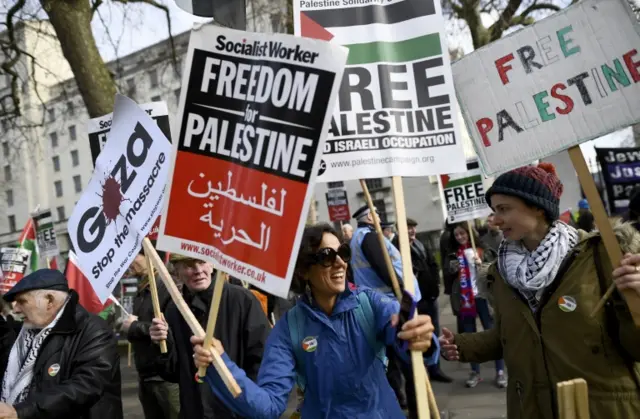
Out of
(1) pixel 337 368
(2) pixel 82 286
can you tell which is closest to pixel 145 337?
(1) pixel 337 368

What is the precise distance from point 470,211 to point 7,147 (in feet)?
37.2

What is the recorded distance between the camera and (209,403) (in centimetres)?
370

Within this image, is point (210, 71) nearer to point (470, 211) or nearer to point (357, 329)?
point (357, 329)

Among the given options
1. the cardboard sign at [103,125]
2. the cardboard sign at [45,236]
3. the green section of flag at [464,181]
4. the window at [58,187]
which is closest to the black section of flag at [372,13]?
the cardboard sign at [103,125]

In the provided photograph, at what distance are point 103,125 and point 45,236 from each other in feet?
20.4

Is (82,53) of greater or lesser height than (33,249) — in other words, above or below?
above

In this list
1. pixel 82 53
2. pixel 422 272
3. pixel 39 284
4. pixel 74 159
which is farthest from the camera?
pixel 74 159

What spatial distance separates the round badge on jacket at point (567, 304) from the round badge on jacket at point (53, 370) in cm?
238

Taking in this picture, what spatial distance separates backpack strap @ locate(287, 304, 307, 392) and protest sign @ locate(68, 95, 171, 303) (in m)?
0.83

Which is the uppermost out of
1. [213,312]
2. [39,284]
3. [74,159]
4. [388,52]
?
[74,159]

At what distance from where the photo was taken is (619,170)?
7328 mm

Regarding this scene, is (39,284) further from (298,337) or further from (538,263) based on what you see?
(538,263)

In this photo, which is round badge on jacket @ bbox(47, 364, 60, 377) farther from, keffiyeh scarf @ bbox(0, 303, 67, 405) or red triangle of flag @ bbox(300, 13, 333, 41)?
red triangle of flag @ bbox(300, 13, 333, 41)

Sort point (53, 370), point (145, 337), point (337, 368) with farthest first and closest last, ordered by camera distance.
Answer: point (145, 337) < point (53, 370) < point (337, 368)
